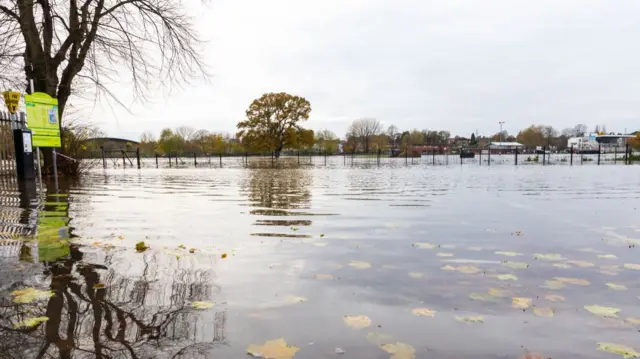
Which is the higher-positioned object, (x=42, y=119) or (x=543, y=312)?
(x=42, y=119)

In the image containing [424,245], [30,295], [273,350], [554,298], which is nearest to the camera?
[273,350]

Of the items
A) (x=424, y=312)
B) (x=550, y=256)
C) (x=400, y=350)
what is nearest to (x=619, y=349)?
(x=424, y=312)

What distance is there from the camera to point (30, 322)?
8.49 ft

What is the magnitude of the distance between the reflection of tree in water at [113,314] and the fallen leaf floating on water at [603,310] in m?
2.72

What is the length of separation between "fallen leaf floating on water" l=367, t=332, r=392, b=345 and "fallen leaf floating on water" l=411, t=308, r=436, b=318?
0.46 meters

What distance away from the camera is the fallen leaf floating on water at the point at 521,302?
10.00 ft

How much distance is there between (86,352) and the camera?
2223 millimetres

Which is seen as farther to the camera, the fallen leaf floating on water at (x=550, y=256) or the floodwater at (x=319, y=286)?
the fallen leaf floating on water at (x=550, y=256)

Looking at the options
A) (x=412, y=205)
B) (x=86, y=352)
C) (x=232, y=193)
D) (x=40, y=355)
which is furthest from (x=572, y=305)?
(x=232, y=193)

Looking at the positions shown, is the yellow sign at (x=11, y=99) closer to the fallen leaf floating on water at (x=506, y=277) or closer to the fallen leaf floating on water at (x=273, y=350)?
the fallen leaf floating on water at (x=273, y=350)

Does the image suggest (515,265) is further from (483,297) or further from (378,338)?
(378,338)

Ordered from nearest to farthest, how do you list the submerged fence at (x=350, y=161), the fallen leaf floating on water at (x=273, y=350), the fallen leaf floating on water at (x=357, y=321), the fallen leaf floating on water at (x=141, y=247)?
the fallen leaf floating on water at (x=273, y=350)
the fallen leaf floating on water at (x=357, y=321)
the fallen leaf floating on water at (x=141, y=247)
the submerged fence at (x=350, y=161)

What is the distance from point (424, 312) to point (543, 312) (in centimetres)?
90

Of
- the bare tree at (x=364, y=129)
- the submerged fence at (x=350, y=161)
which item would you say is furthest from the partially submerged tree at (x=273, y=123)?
the bare tree at (x=364, y=129)
